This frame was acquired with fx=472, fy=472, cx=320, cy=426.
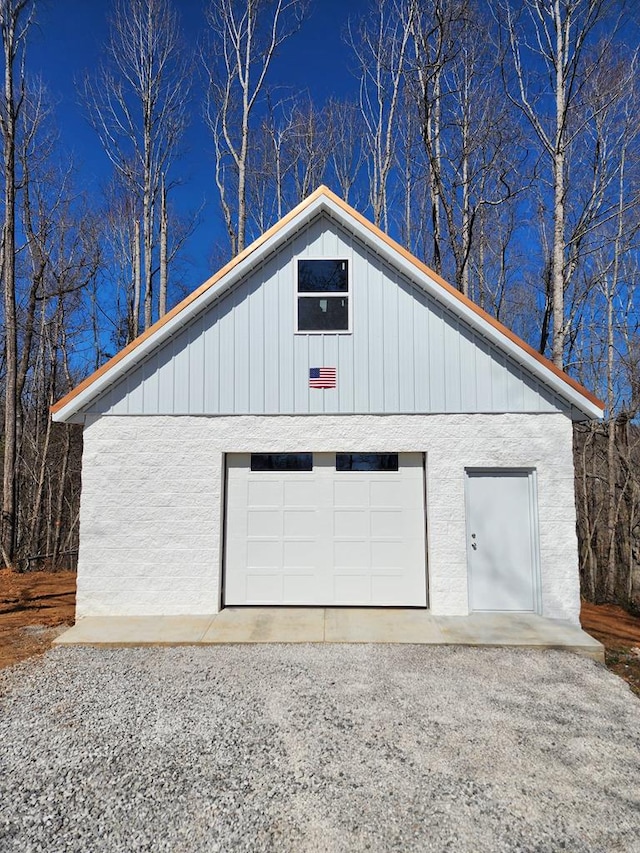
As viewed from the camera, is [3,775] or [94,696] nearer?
[3,775]

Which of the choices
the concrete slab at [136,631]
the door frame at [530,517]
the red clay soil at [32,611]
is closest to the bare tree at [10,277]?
the red clay soil at [32,611]

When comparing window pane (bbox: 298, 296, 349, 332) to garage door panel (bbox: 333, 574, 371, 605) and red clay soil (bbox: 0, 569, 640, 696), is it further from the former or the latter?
red clay soil (bbox: 0, 569, 640, 696)

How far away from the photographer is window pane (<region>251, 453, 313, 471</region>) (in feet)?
23.6

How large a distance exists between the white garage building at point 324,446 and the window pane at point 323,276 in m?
0.02

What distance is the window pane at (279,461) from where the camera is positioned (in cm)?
721

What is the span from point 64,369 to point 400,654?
671 inches

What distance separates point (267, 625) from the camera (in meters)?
6.33

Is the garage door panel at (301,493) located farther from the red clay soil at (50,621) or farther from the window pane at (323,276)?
the red clay soil at (50,621)

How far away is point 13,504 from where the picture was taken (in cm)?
1085

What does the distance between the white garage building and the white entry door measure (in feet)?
0.07

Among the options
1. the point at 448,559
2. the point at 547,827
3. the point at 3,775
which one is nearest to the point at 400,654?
the point at 448,559

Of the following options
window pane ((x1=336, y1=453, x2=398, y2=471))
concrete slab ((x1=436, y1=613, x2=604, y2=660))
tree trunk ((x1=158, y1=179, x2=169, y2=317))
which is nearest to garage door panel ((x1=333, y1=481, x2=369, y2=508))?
window pane ((x1=336, y1=453, x2=398, y2=471))

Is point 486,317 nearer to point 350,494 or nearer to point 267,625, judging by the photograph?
point 350,494

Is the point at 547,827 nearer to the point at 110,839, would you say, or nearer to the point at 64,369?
the point at 110,839
